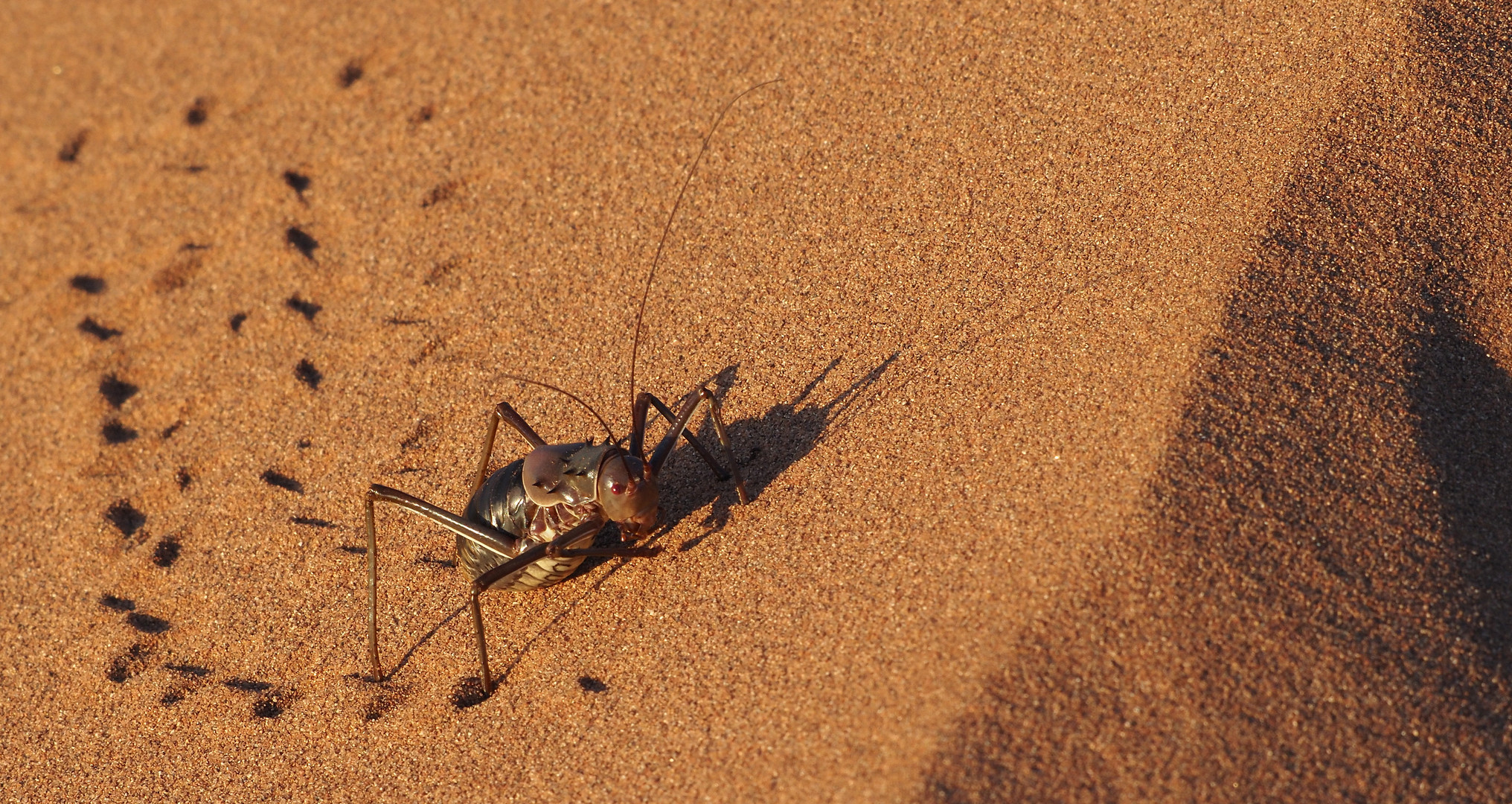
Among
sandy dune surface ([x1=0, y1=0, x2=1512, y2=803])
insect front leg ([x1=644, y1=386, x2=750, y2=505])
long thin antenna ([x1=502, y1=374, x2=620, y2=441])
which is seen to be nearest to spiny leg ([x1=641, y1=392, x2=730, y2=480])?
insect front leg ([x1=644, y1=386, x2=750, y2=505])

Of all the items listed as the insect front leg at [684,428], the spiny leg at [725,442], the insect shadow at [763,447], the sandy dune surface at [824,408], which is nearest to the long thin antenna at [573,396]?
the sandy dune surface at [824,408]

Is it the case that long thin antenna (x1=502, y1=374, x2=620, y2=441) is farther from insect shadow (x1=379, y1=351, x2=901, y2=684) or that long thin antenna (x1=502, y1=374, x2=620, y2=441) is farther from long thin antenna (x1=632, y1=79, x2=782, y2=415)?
insect shadow (x1=379, y1=351, x2=901, y2=684)

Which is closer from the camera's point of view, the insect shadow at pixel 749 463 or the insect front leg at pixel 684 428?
the insect front leg at pixel 684 428

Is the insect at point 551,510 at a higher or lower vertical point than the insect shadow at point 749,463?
higher

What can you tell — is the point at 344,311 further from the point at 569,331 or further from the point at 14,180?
the point at 14,180

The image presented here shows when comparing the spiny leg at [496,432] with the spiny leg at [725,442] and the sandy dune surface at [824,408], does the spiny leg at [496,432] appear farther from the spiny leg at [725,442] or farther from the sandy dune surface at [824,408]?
the spiny leg at [725,442]

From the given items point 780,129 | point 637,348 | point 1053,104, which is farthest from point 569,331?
point 1053,104
